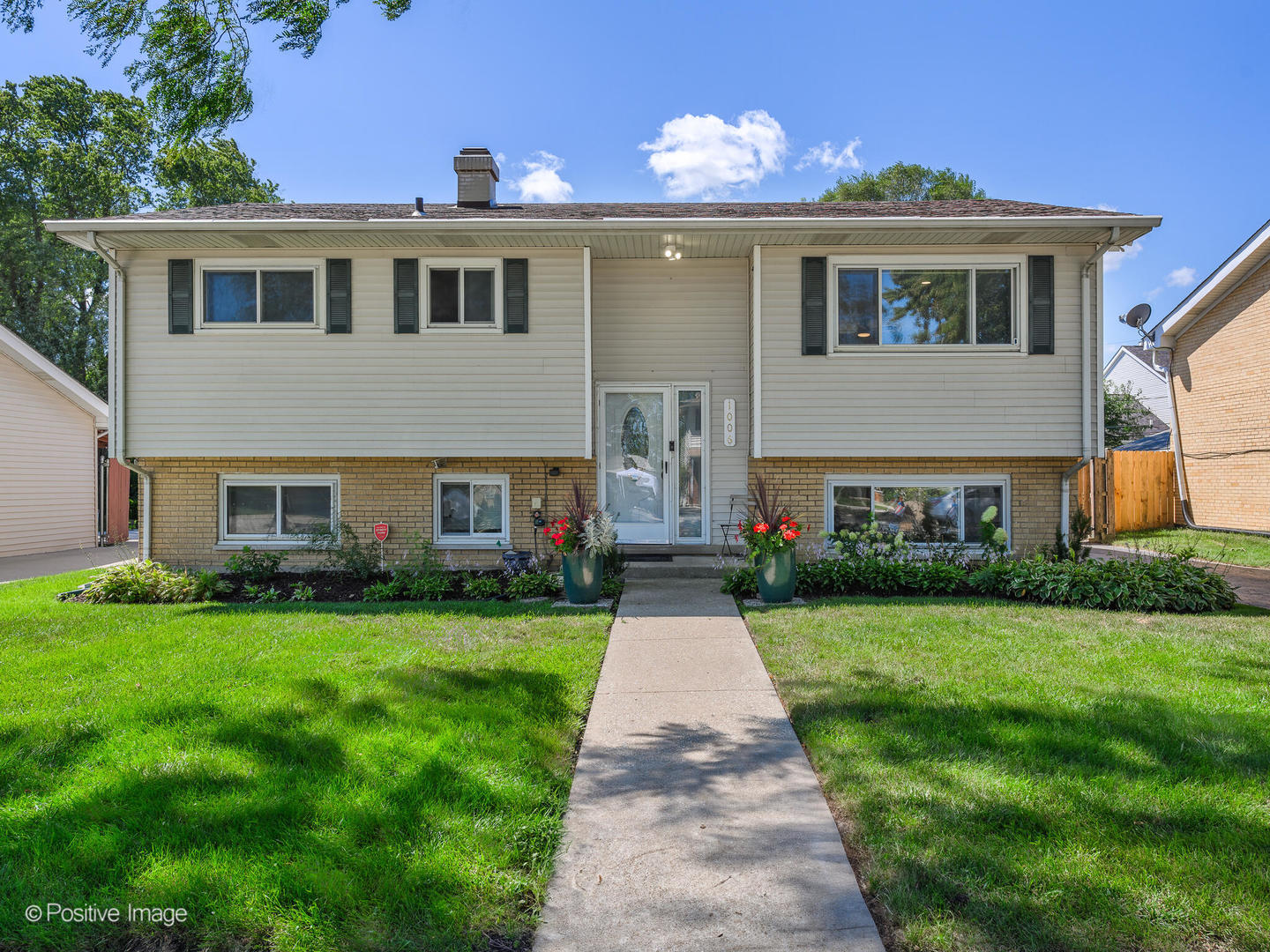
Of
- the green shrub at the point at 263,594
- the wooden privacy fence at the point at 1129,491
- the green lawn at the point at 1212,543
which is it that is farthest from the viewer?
the wooden privacy fence at the point at 1129,491

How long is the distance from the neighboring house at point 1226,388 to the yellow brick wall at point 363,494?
44.1 ft

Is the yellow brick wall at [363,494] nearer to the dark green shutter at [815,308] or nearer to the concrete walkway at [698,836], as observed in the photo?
the dark green shutter at [815,308]

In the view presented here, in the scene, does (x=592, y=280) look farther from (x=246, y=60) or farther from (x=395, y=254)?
(x=246, y=60)

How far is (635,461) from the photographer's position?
401 inches

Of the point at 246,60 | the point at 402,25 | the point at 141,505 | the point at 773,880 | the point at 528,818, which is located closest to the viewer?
the point at 773,880

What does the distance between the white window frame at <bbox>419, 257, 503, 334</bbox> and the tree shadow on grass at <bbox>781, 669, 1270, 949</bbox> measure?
6702mm

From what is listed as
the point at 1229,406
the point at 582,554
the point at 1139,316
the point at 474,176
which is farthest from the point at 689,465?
the point at 1139,316

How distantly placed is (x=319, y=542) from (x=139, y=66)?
19.0 ft

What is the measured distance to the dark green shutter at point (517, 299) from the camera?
9.24 metres

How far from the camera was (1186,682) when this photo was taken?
15.2 ft

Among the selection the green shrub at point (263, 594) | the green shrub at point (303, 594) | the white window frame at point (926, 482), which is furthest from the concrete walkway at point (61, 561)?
the white window frame at point (926, 482)

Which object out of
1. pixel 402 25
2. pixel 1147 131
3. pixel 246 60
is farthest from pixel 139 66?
pixel 1147 131

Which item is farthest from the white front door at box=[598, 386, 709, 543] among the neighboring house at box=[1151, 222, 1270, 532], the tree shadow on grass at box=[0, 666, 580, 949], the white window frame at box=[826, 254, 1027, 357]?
the neighboring house at box=[1151, 222, 1270, 532]

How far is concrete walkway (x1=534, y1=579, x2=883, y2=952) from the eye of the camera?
7.41 feet
